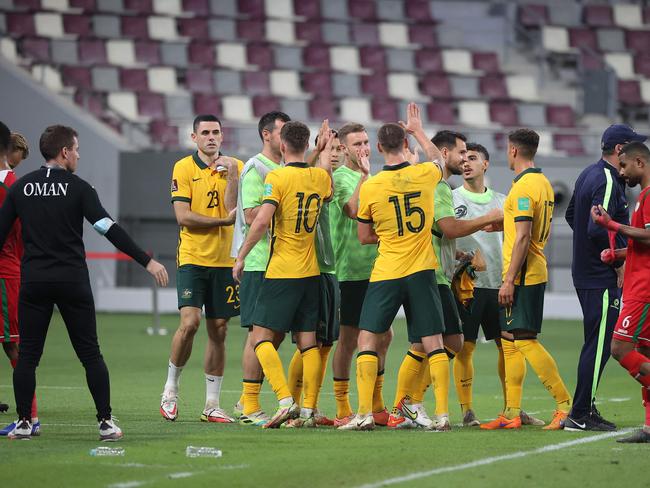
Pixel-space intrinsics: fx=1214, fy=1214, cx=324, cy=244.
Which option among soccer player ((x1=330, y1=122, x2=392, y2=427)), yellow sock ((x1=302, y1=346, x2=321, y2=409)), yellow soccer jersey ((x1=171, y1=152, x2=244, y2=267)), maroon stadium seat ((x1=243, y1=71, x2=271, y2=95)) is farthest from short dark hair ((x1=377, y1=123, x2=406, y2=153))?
maroon stadium seat ((x1=243, y1=71, x2=271, y2=95))

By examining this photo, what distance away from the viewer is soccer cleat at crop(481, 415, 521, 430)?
897 cm

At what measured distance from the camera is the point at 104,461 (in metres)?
7.00

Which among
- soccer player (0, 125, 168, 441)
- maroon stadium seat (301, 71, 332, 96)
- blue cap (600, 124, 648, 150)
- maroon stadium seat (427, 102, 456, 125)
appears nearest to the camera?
soccer player (0, 125, 168, 441)

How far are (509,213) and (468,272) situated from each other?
2.85 ft

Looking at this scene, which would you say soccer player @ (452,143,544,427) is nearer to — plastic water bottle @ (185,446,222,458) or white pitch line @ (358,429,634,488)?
white pitch line @ (358,429,634,488)

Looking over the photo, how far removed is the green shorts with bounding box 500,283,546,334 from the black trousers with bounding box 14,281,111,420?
297 centimetres

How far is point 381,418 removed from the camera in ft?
30.4

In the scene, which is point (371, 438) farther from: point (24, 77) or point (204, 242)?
point (24, 77)

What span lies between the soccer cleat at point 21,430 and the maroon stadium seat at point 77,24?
2051cm

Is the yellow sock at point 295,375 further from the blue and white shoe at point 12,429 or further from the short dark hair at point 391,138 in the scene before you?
the blue and white shoe at point 12,429

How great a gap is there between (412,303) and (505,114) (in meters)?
19.1

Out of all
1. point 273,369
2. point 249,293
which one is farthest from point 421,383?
point 249,293

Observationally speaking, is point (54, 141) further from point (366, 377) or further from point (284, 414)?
point (366, 377)

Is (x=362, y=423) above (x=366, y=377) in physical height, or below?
below
